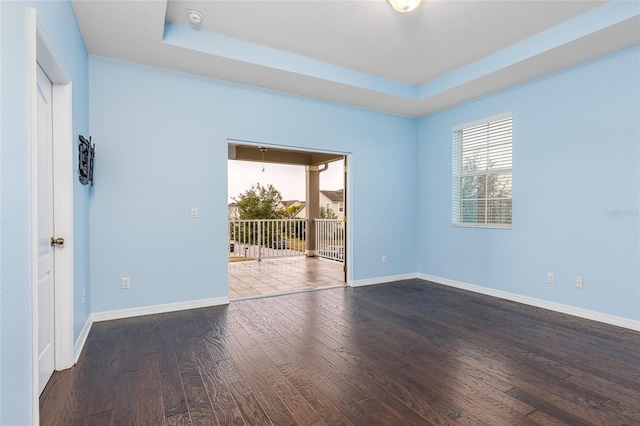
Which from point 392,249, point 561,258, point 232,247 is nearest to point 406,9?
point 561,258

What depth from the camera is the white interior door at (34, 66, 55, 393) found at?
6.52 feet

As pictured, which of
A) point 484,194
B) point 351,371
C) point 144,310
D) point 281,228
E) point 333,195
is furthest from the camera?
point 333,195

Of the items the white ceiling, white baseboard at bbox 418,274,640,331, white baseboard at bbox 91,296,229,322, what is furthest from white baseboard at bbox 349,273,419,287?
the white ceiling

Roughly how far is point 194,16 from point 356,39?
152 cm

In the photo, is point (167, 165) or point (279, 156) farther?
point (279, 156)

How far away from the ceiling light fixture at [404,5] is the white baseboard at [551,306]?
3375 millimetres

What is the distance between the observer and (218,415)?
5.89 feet

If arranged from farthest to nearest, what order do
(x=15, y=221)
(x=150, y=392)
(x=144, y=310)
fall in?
(x=144, y=310) < (x=150, y=392) < (x=15, y=221)

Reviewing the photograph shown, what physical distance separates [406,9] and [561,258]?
303 centimetres

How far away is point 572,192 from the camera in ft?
11.6

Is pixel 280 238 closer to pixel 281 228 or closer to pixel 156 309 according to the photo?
pixel 281 228

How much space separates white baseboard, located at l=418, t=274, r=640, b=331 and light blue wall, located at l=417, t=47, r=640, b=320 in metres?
0.05

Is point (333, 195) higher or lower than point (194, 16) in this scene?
lower

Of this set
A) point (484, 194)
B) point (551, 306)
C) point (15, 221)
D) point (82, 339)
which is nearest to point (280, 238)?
point (484, 194)
